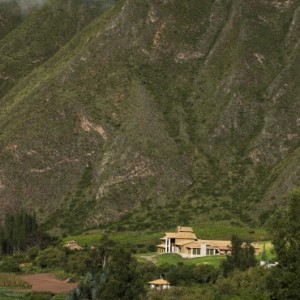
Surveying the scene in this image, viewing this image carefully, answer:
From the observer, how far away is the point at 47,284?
8656 centimetres

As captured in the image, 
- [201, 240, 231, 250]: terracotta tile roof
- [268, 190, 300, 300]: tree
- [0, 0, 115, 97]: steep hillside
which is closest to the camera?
[268, 190, 300, 300]: tree

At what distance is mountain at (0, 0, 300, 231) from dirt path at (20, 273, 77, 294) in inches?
1217

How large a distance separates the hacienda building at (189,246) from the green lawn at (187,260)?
194 centimetres

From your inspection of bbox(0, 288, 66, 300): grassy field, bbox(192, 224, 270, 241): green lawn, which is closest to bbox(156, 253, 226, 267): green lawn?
bbox(192, 224, 270, 241): green lawn

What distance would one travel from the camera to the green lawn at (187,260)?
93012mm

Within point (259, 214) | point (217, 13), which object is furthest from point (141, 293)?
point (217, 13)

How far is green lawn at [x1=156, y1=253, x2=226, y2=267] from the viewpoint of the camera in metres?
93.0

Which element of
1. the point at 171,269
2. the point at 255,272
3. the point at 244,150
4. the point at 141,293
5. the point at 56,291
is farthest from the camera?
the point at 244,150

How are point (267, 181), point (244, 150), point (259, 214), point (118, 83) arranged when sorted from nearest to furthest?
point (259, 214), point (267, 181), point (244, 150), point (118, 83)

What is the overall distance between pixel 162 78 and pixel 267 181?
34.1 metres

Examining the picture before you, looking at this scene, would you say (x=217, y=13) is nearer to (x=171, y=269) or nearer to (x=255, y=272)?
(x=171, y=269)

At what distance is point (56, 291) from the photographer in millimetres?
79062

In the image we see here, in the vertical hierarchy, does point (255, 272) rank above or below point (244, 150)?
below

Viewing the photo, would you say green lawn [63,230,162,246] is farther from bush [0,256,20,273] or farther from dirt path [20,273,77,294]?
dirt path [20,273,77,294]
